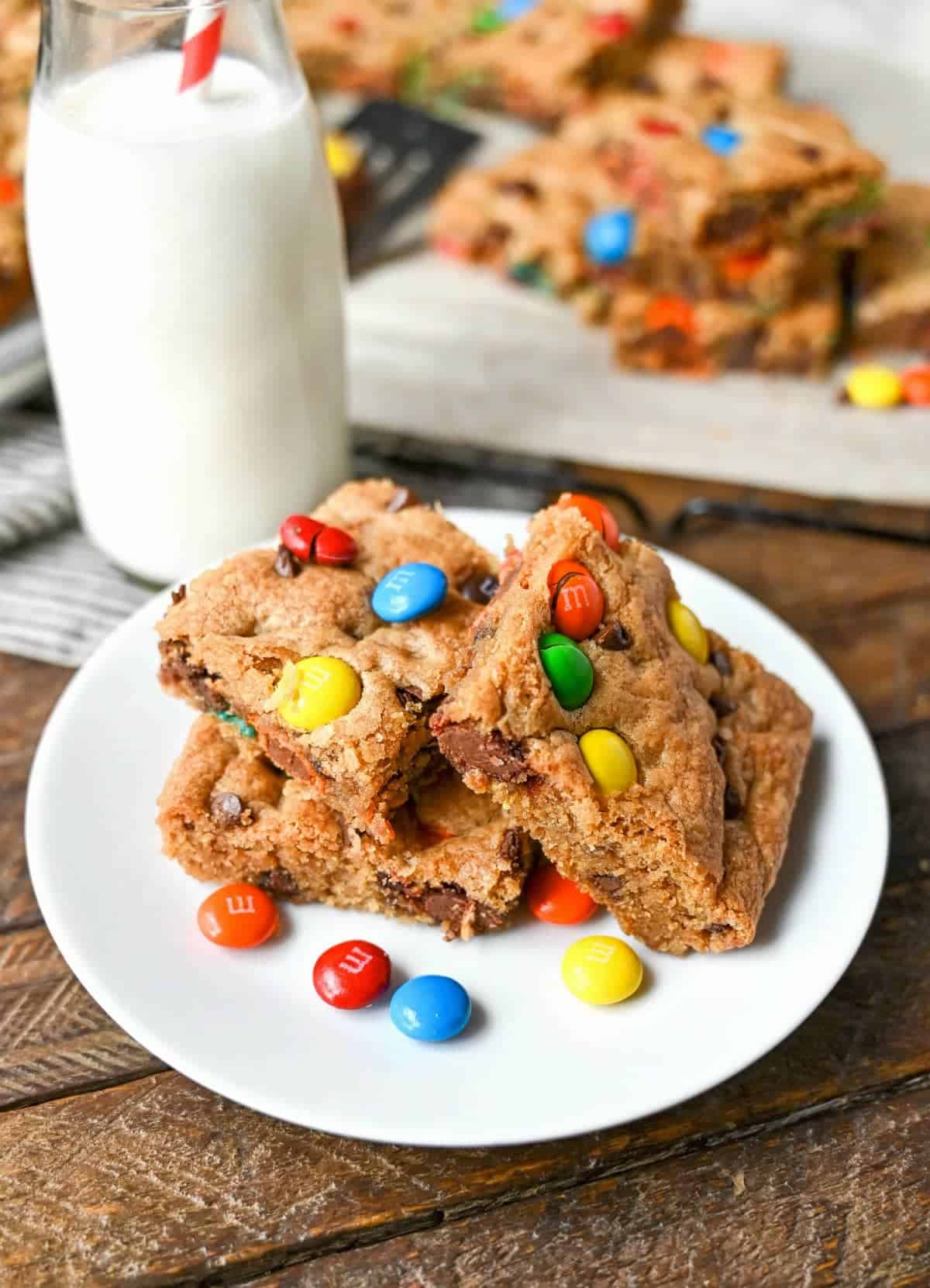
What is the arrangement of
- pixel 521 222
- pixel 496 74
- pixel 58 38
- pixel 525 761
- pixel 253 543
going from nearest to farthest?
pixel 525 761 < pixel 58 38 < pixel 253 543 < pixel 521 222 < pixel 496 74

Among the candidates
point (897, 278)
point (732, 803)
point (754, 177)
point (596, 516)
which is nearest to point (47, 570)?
point (596, 516)

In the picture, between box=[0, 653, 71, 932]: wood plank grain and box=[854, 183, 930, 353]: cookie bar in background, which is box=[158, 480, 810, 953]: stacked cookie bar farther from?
box=[854, 183, 930, 353]: cookie bar in background

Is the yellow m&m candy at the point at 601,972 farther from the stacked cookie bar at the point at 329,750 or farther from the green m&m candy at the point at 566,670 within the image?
the green m&m candy at the point at 566,670

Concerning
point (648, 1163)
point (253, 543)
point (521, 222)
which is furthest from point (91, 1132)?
point (521, 222)

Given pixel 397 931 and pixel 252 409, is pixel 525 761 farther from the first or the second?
pixel 252 409

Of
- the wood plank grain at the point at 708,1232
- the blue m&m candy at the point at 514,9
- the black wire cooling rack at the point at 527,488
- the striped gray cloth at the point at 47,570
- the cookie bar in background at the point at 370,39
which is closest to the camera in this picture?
the wood plank grain at the point at 708,1232

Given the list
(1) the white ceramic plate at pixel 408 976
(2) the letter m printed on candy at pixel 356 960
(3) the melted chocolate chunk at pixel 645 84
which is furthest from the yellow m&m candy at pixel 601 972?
(3) the melted chocolate chunk at pixel 645 84

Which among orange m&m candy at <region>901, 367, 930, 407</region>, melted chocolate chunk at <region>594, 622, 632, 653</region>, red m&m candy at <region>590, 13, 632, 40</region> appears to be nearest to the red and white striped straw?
melted chocolate chunk at <region>594, 622, 632, 653</region>
